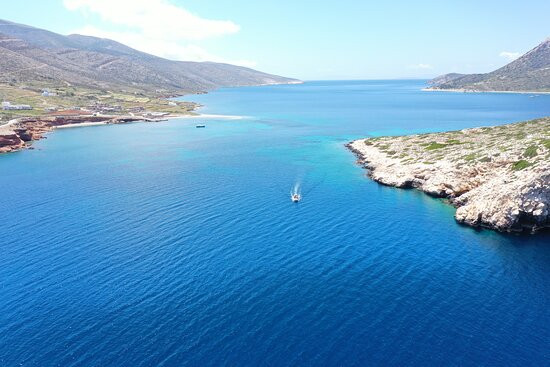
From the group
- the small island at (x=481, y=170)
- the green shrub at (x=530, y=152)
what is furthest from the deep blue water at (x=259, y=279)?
the green shrub at (x=530, y=152)

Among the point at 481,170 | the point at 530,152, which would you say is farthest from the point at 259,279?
the point at 530,152

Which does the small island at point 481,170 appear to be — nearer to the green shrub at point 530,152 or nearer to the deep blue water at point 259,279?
the green shrub at point 530,152

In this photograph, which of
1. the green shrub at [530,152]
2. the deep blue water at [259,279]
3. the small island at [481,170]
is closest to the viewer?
the deep blue water at [259,279]

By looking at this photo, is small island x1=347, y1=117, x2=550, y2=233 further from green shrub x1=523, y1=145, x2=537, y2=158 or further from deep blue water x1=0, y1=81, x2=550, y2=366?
deep blue water x1=0, y1=81, x2=550, y2=366

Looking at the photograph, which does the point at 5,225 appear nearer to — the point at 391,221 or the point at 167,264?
the point at 167,264

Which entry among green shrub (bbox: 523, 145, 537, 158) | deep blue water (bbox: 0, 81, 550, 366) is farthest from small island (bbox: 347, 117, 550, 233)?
deep blue water (bbox: 0, 81, 550, 366)

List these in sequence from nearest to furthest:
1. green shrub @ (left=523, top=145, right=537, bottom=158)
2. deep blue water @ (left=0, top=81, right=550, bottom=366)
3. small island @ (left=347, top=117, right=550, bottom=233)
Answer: deep blue water @ (left=0, top=81, right=550, bottom=366) → small island @ (left=347, top=117, right=550, bottom=233) → green shrub @ (left=523, top=145, right=537, bottom=158)

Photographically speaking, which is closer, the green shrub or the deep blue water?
the deep blue water
